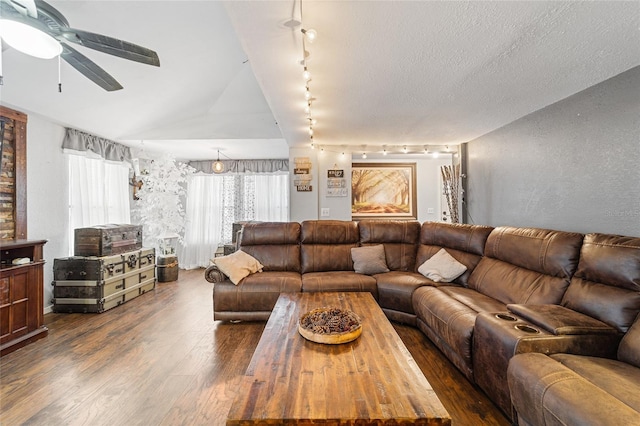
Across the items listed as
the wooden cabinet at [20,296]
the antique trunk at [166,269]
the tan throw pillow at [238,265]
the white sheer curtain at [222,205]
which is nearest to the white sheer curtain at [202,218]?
the white sheer curtain at [222,205]

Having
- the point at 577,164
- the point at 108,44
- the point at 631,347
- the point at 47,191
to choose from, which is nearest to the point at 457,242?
the point at 577,164

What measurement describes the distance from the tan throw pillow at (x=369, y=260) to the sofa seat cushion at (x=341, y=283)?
0.65 feet

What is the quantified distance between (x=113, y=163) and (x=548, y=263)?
571cm

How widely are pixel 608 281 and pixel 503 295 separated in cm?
76

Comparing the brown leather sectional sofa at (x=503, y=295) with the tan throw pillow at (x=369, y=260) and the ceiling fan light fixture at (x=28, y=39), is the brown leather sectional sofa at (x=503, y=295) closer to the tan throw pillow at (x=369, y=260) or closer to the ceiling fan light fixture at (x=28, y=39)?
the tan throw pillow at (x=369, y=260)

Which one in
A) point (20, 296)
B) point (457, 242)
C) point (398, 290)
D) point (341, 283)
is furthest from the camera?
point (457, 242)

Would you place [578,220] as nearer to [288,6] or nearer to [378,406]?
[378,406]

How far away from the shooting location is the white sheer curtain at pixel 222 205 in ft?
19.2

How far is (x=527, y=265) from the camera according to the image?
95.0 inches

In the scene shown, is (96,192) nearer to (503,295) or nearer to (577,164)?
(503,295)

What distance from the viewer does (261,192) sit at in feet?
19.2

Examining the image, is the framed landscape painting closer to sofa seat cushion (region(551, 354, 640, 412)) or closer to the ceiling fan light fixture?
sofa seat cushion (region(551, 354, 640, 412))

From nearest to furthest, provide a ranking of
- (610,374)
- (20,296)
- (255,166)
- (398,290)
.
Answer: (610,374) → (20,296) → (398,290) → (255,166)

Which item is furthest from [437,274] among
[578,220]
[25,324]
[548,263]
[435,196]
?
[25,324]
